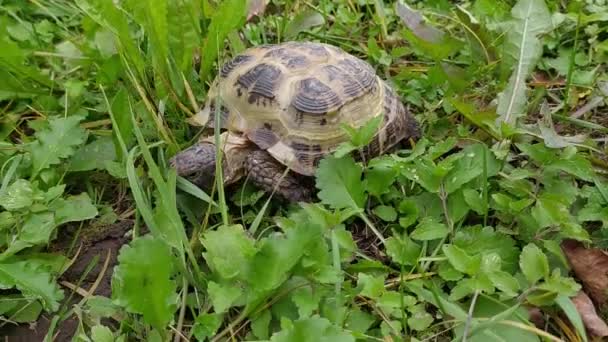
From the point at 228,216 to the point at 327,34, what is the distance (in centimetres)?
103

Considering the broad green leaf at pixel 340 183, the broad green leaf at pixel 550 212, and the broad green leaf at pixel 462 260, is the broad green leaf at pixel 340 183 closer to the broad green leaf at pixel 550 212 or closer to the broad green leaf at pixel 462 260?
the broad green leaf at pixel 462 260

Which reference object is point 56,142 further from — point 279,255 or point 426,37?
point 426,37

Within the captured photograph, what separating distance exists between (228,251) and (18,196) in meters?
0.61

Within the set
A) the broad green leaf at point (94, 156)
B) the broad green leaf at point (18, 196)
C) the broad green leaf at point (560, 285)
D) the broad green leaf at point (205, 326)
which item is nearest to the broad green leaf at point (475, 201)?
the broad green leaf at point (560, 285)

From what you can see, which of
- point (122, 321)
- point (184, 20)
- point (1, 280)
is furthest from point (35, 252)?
point (184, 20)

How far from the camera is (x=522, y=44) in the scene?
86.4 inches

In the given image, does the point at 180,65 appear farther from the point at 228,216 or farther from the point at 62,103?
the point at 228,216

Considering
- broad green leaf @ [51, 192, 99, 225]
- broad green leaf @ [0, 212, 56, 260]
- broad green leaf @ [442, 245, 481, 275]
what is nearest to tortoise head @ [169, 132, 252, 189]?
broad green leaf @ [51, 192, 99, 225]

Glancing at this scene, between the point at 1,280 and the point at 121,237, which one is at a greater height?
the point at 1,280

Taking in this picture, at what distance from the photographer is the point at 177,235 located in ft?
5.31

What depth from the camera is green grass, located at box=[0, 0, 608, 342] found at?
1.51 metres

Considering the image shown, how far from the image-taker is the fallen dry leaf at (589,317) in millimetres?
1524

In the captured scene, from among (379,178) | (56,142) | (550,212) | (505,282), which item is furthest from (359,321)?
(56,142)

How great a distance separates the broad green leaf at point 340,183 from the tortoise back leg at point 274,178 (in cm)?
11
